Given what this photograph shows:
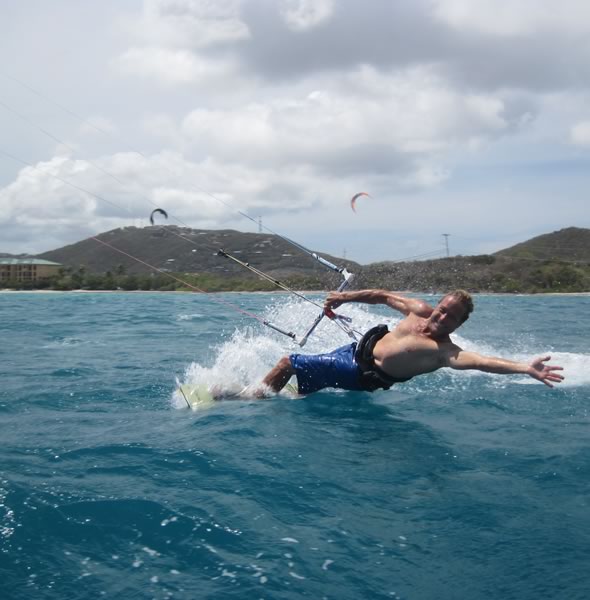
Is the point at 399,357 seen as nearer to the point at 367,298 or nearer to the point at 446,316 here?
the point at 446,316

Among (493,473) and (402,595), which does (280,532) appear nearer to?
(402,595)

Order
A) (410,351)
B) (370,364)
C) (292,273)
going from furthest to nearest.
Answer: (292,273), (370,364), (410,351)

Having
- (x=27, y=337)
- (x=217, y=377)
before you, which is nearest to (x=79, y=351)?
(x=27, y=337)

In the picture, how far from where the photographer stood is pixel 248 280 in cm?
8350

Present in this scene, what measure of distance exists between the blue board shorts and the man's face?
1.29m

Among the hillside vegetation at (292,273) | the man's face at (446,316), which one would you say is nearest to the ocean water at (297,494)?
the man's face at (446,316)

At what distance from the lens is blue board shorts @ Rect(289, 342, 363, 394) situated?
718 cm

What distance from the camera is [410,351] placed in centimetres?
633

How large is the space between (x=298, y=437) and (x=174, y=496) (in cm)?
176

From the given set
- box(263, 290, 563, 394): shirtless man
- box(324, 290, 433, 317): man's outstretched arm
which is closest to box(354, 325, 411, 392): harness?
box(263, 290, 563, 394): shirtless man

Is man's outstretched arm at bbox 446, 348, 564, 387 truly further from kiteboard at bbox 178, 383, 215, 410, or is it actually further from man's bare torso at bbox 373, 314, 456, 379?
kiteboard at bbox 178, 383, 215, 410

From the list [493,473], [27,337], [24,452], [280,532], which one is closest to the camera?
[280,532]

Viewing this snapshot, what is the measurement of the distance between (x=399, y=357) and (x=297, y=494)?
2.51 m

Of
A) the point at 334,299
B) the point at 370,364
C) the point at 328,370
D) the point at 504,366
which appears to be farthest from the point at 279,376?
the point at 504,366
